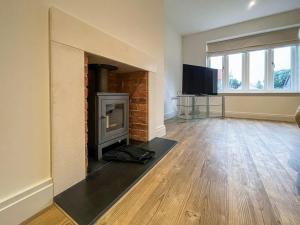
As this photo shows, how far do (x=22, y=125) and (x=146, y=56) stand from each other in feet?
4.85

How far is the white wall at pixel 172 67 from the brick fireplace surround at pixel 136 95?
2.10 meters

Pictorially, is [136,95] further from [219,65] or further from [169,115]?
[219,65]

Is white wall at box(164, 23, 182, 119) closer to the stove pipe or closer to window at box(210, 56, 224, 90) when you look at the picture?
window at box(210, 56, 224, 90)

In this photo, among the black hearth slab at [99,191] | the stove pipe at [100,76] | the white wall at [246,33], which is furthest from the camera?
the white wall at [246,33]

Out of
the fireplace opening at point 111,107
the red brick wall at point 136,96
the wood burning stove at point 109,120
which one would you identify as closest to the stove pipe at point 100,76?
the fireplace opening at point 111,107

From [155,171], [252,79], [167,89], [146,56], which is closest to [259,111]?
[252,79]

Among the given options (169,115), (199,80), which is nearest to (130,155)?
(169,115)

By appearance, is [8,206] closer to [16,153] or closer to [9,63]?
[16,153]

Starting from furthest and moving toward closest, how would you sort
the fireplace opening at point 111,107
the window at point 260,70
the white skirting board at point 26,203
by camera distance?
the window at point 260,70
the fireplace opening at point 111,107
the white skirting board at point 26,203

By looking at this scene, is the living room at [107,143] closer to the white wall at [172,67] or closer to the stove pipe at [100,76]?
the stove pipe at [100,76]

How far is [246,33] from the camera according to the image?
4262 millimetres

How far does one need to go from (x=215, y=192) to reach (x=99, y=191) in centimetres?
71

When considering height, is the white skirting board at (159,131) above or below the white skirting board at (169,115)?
below

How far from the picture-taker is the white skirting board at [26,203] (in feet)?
2.49
